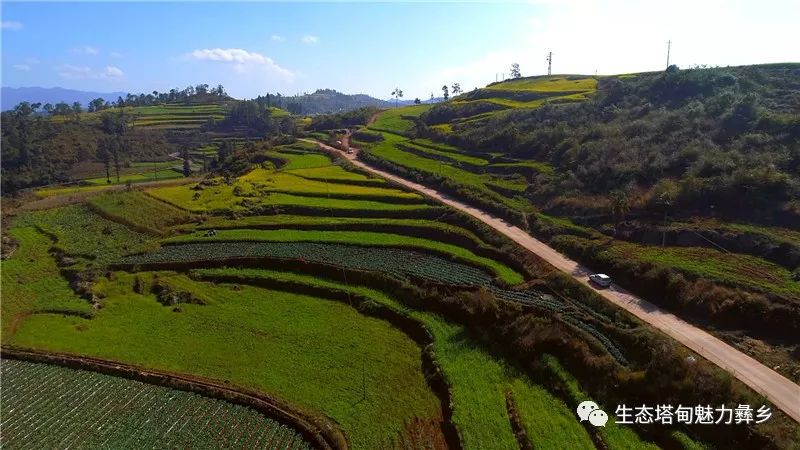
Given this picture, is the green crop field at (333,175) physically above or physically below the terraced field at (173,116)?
below

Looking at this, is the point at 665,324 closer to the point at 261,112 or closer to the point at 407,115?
the point at 407,115

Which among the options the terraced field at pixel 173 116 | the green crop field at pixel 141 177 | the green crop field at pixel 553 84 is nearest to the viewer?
the green crop field at pixel 141 177

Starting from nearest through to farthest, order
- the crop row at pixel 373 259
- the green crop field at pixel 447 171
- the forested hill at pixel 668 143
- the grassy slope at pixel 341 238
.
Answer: the crop row at pixel 373 259 → the forested hill at pixel 668 143 → the grassy slope at pixel 341 238 → the green crop field at pixel 447 171

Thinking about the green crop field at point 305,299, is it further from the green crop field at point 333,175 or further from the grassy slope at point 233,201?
the green crop field at point 333,175

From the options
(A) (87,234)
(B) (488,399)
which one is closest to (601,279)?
(B) (488,399)

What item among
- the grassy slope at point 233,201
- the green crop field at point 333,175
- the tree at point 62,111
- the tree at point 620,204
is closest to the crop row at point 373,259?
the grassy slope at point 233,201

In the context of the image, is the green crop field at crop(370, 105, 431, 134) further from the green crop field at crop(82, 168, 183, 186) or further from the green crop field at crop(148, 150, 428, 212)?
the green crop field at crop(82, 168, 183, 186)
